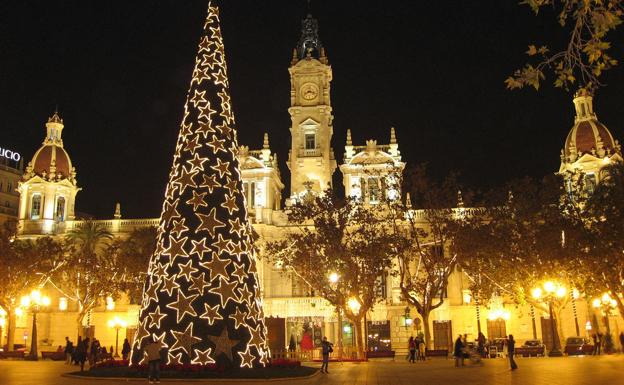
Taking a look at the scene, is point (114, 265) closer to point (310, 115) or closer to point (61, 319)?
point (61, 319)

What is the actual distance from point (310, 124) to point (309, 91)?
3.37 m

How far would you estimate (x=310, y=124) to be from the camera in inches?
2264

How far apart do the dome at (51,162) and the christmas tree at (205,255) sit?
1729 inches

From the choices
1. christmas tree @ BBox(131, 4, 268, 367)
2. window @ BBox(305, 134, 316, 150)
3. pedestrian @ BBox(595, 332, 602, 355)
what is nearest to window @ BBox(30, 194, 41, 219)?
window @ BBox(305, 134, 316, 150)

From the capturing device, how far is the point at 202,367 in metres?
20.1

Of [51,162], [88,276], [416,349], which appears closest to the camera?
[416,349]

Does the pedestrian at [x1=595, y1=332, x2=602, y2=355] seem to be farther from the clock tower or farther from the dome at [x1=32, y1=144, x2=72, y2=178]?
the dome at [x1=32, y1=144, x2=72, y2=178]

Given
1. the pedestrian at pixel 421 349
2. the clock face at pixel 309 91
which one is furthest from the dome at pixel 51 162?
the pedestrian at pixel 421 349

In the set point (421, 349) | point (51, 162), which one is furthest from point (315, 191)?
point (51, 162)

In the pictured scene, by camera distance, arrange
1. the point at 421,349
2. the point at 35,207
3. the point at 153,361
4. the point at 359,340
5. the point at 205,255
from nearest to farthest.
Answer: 1. the point at 153,361
2. the point at 205,255
3. the point at 421,349
4. the point at 359,340
5. the point at 35,207

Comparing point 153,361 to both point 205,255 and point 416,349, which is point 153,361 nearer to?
point 205,255

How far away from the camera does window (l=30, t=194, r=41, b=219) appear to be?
6082cm

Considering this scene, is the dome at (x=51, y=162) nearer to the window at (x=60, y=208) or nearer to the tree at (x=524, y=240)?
the window at (x=60, y=208)

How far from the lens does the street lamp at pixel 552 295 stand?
3750 centimetres
